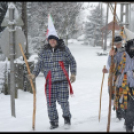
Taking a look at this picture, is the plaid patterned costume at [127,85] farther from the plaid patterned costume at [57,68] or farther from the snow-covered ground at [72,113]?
the plaid patterned costume at [57,68]

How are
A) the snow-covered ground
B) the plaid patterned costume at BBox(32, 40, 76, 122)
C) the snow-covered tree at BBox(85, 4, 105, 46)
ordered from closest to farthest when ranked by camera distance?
the plaid patterned costume at BBox(32, 40, 76, 122) → the snow-covered ground → the snow-covered tree at BBox(85, 4, 105, 46)

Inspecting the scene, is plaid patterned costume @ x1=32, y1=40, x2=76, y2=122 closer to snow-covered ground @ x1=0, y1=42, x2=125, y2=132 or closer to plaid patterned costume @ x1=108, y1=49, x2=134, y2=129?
snow-covered ground @ x1=0, y1=42, x2=125, y2=132

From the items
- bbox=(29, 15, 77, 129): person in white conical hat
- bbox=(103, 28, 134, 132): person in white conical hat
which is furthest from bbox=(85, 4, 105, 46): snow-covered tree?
bbox=(103, 28, 134, 132): person in white conical hat

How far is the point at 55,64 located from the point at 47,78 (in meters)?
0.29

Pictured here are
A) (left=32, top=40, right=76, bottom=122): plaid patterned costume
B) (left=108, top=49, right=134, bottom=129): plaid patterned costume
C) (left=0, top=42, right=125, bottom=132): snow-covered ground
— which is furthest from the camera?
(left=0, top=42, right=125, bottom=132): snow-covered ground

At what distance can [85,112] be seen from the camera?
6.39m

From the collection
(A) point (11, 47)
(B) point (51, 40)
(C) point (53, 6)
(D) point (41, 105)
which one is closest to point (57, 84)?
(B) point (51, 40)

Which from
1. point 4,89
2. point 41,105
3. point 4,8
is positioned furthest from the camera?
point 4,8

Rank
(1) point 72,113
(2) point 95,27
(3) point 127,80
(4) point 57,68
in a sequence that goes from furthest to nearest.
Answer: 1. (2) point 95,27
2. (1) point 72,113
3. (4) point 57,68
4. (3) point 127,80

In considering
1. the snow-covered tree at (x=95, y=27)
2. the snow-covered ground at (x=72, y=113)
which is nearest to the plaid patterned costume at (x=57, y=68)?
the snow-covered ground at (x=72, y=113)

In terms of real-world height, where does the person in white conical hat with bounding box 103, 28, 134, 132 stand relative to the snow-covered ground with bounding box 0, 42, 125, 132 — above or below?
above

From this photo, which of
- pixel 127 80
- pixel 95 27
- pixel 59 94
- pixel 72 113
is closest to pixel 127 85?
pixel 127 80

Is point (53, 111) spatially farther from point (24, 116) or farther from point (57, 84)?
point (24, 116)

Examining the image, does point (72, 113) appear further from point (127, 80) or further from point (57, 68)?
point (127, 80)
